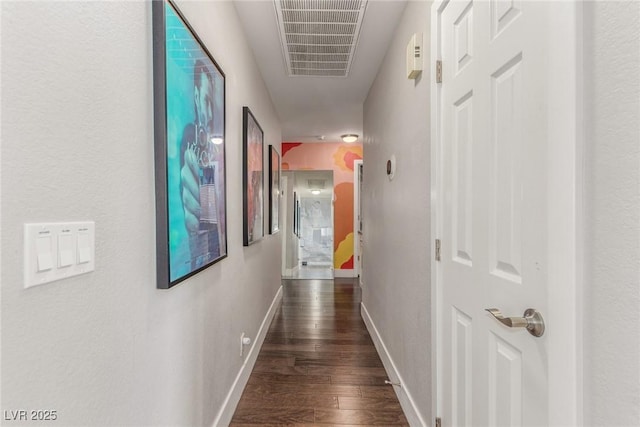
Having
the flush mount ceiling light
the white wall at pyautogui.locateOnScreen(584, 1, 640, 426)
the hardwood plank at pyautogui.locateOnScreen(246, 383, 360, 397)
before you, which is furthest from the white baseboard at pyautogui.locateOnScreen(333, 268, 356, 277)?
the white wall at pyautogui.locateOnScreen(584, 1, 640, 426)

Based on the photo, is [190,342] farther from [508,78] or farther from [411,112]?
[411,112]

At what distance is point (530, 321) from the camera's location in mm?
825

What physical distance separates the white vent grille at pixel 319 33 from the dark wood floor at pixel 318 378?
2415 mm

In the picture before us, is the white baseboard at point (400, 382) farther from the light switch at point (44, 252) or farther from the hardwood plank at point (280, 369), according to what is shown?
the light switch at point (44, 252)

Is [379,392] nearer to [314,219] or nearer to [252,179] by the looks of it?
[252,179]

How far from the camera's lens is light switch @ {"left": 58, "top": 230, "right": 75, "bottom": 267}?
0.65 m

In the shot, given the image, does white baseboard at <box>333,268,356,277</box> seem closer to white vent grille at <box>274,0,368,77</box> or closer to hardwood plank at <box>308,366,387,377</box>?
hardwood plank at <box>308,366,387,377</box>

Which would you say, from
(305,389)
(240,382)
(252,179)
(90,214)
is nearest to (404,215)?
(252,179)

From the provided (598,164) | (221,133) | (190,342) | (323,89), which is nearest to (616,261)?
(598,164)

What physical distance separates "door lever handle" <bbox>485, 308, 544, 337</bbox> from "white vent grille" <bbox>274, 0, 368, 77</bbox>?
182 centimetres

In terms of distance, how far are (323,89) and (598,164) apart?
9.57 ft

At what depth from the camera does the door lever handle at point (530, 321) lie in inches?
31.5

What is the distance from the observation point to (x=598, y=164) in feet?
2.14

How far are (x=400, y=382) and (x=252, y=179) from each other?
1697 mm
